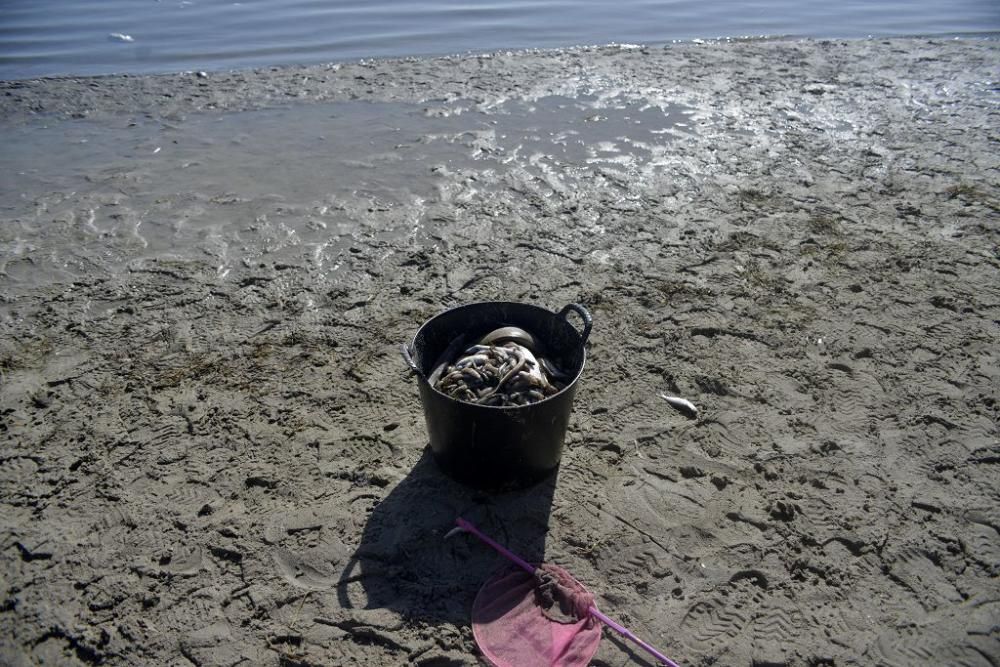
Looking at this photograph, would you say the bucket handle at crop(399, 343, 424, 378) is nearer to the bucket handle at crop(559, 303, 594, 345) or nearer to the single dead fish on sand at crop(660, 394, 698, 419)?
the bucket handle at crop(559, 303, 594, 345)

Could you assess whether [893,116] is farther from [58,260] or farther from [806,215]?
[58,260]

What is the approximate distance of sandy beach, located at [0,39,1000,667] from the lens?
2.84m

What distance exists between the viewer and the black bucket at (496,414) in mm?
2992

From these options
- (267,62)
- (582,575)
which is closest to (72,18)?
(267,62)

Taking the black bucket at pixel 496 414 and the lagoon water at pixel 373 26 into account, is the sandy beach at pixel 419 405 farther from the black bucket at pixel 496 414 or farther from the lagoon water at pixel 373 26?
the lagoon water at pixel 373 26

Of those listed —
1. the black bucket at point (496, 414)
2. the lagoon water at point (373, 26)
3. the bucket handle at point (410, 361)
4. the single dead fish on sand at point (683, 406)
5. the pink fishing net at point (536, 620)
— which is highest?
the lagoon water at point (373, 26)

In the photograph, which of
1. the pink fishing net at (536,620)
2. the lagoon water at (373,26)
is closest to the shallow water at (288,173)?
the lagoon water at (373,26)

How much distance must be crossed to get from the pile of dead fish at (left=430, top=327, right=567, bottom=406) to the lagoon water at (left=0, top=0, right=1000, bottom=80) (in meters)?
7.85

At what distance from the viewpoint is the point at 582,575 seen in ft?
9.70

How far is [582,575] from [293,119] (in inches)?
250

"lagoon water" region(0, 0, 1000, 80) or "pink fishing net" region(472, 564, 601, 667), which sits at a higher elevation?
"lagoon water" region(0, 0, 1000, 80)

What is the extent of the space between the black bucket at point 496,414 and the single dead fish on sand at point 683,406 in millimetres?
809

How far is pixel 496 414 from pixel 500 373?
0.83 feet

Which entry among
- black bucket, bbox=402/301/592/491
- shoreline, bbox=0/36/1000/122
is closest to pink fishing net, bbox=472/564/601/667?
black bucket, bbox=402/301/592/491
